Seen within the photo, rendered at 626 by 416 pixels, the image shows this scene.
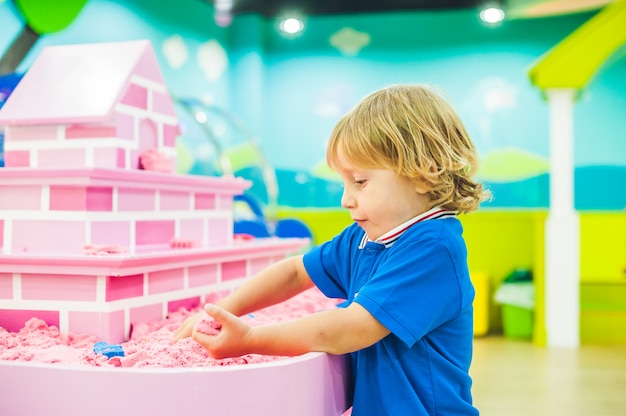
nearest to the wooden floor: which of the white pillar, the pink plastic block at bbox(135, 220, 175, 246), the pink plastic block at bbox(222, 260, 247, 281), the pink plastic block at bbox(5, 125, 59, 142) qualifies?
the white pillar

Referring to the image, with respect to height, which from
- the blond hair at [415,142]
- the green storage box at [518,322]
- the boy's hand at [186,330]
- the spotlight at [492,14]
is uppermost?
the spotlight at [492,14]

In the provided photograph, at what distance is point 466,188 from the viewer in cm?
112

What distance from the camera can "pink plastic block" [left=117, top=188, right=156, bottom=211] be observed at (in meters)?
1.41

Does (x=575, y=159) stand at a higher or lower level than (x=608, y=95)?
lower

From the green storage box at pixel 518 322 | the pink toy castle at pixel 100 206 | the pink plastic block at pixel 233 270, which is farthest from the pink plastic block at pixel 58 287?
the green storage box at pixel 518 322

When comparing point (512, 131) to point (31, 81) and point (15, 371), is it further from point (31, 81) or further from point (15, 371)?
point (15, 371)

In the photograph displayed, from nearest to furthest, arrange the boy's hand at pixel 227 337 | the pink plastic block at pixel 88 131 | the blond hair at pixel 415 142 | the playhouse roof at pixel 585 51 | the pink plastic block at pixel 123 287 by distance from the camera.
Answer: the boy's hand at pixel 227 337 → the blond hair at pixel 415 142 → the pink plastic block at pixel 123 287 → the pink plastic block at pixel 88 131 → the playhouse roof at pixel 585 51

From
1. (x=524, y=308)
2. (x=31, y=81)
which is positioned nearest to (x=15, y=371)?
(x=31, y=81)

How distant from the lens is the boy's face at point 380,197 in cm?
105

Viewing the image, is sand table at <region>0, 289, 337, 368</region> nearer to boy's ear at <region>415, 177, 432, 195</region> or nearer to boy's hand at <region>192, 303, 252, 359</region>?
boy's hand at <region>192, 303, 252, 359</region>

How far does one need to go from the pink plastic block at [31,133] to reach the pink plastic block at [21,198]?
0.14 meters

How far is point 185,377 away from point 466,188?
52 cm

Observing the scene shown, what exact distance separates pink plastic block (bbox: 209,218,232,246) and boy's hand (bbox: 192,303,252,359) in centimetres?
80

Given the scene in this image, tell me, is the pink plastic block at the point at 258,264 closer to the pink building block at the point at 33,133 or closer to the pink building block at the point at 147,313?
the pink building block at the point at 147,313
